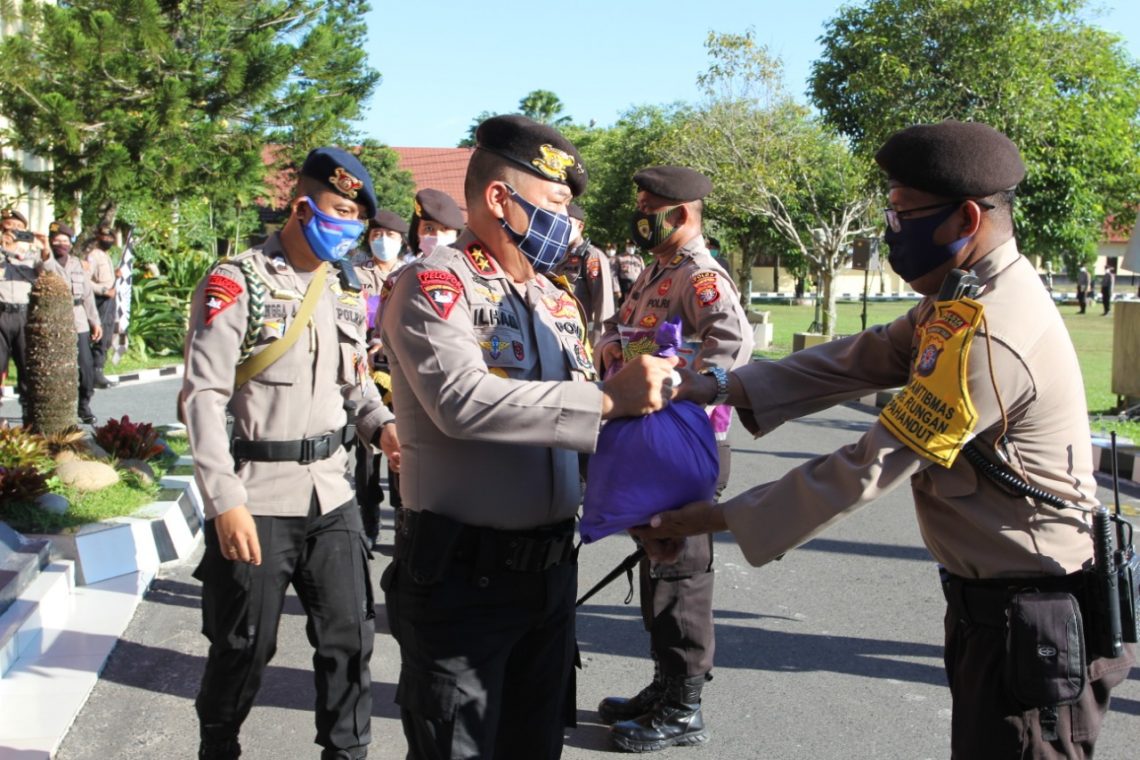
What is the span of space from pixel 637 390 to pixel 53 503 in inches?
195

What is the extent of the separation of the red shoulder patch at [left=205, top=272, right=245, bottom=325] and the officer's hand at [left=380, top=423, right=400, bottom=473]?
62 centimetres

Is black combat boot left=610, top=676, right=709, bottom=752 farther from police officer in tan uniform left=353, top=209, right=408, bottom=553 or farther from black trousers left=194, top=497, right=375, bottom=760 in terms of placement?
police officer in tan uniform left=353, top=209, right=408, bottom=553

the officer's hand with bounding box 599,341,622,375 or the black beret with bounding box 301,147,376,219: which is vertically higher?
the black beret with bounding box 301,147,376,219

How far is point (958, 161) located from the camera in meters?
2.37

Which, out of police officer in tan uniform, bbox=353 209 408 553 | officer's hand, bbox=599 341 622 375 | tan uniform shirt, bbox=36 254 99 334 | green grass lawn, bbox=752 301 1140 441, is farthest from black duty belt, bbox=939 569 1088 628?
tan uniform shirt, bbox=36 254 99 334

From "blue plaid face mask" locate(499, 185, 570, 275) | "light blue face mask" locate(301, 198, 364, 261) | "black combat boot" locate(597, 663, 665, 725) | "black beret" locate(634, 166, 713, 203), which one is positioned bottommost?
"black combat boot" locate(597, 663, 665, 725)

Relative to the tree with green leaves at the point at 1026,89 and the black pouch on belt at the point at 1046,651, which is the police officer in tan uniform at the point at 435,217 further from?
the tree with green leaves at the point at 1026,89

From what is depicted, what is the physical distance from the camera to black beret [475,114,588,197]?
2.64 m

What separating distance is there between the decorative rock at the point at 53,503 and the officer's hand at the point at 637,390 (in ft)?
15.8

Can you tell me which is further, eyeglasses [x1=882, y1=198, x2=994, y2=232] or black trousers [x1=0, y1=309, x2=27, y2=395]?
black trousers [x1=0, y1=309, x2=27, y2=395]

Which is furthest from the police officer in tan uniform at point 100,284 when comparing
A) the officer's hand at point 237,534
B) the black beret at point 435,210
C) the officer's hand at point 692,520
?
the officer's hand at point 692,520

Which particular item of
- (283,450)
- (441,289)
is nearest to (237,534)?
(283,450)

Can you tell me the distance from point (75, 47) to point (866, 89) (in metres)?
11.0

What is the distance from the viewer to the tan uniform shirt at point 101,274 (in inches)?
530
